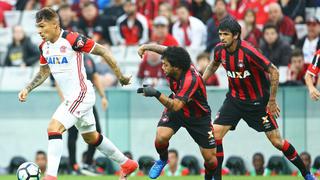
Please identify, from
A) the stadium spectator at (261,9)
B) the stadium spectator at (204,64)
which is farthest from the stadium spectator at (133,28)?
the stadium spectator at (204,64)

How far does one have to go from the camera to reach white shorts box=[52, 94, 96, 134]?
456 inches

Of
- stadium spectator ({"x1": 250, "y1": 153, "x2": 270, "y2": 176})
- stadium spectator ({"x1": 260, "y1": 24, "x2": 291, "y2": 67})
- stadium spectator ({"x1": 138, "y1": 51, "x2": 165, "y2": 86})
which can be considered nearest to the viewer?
stadium spectator ({"x1": 250, "y1": 153, "x2": 270, "y2": 176})

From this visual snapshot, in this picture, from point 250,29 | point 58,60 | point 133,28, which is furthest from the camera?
point 133,28

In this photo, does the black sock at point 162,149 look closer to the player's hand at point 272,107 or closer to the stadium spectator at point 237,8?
the player's hand at point 272,107

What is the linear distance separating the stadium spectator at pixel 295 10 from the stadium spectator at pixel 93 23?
11.2 ft

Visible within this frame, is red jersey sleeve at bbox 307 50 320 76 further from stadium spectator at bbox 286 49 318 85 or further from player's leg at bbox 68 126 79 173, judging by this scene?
player's leg at bbox 68 126 79 173

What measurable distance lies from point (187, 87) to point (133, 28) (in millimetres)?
7467

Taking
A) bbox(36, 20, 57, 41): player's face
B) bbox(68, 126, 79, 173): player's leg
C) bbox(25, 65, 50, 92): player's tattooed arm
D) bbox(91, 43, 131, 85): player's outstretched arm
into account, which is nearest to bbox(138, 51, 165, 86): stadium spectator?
bbox(68, 126, 79, 173): player's leg

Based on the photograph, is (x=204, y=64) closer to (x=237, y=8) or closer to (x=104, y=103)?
(x=104, y=103)

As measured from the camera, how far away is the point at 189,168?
52.6ft

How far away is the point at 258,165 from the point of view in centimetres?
1580

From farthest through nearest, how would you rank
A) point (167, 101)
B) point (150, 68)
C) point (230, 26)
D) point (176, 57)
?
point (150, 68), point (230, 26), point (176, 57), point (167, 101)

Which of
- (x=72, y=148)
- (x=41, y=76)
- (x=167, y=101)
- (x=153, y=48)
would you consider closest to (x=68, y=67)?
(x=41, y=76)

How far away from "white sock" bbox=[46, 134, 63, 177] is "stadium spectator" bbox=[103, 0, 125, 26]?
787 cm
